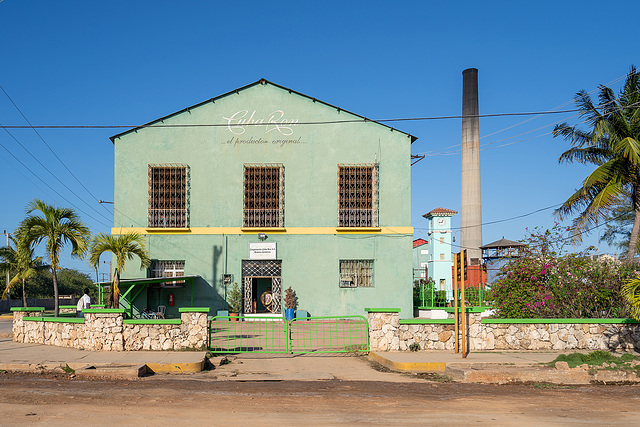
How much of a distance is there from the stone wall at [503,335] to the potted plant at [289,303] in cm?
1185

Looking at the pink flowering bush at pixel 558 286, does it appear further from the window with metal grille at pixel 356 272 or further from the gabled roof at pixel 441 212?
the gabled roof at pixel 441 212

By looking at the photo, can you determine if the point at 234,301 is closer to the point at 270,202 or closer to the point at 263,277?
the point at 263,277

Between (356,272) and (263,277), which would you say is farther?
(356,272)

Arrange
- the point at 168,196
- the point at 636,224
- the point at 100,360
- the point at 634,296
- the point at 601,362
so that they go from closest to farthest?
the point at 601,362 → the point at 634,296 → the point at 100,360 → the point at 636,224 → the point at 168,196

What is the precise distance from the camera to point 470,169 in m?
44.0

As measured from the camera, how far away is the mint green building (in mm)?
27328

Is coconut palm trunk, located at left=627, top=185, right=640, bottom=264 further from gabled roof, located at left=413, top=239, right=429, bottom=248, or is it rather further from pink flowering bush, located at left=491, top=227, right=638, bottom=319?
gabled roof, located at left=413, top=239, right=429, bottom=248

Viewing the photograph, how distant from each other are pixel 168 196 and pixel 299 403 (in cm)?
2047

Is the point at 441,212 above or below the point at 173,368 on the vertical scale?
above

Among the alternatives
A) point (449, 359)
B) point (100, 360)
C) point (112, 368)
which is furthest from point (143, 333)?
point (449, 359)

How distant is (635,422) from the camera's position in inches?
307

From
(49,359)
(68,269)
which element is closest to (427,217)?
(49,359)

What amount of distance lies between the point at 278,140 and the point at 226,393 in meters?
19.5

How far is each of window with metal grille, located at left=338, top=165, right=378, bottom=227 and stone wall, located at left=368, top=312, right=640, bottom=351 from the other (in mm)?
13079
